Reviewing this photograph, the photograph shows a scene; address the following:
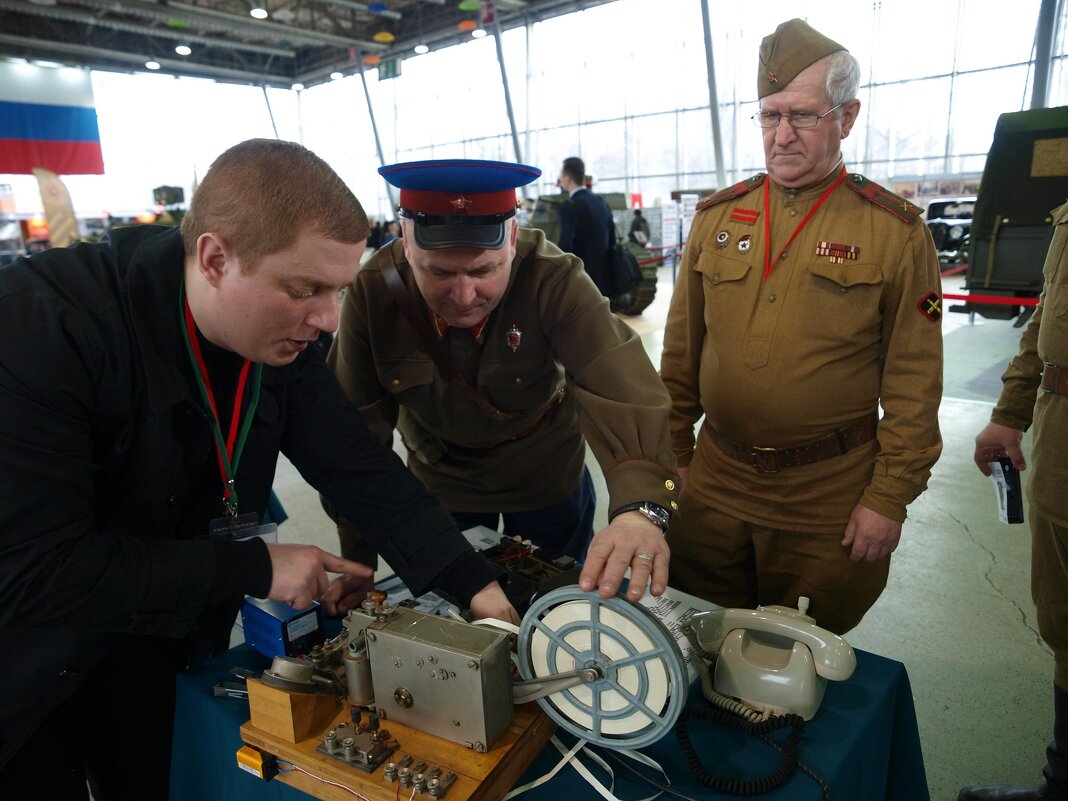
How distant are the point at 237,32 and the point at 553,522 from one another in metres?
16.3

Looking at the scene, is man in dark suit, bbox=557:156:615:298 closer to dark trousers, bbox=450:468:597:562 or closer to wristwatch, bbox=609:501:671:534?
dark trousers, bbox=450:468:597:562

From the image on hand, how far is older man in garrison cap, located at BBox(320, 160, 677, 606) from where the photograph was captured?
1.28 metres

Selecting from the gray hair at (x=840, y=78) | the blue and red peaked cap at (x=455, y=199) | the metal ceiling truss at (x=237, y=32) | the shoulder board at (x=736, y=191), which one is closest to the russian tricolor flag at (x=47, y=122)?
the blue and red peaked cap at (x=455, y=199)

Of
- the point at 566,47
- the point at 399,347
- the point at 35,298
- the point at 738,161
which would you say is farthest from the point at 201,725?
the point at 566,47

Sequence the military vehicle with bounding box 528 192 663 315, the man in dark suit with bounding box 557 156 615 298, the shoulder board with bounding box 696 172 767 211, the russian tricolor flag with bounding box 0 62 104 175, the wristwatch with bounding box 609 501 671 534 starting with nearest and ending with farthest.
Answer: the wristwatch with bounding box 609 501 671 534 < the shoulder board with bounding box 696 172 767 211 < the russian tricolor flag with bounding box 0 62 104 175 < the man in dark suit with bounding box 557 156 615 298 < the military vehicle with bounding box 528 192 663 315

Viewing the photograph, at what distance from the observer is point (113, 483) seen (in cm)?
109

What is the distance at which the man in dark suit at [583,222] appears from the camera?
6141mm

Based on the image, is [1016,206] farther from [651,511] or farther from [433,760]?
[433,760]

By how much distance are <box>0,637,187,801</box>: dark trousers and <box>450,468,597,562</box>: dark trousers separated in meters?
0.78

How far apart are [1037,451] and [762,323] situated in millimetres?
647

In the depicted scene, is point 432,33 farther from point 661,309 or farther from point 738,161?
point 661,309

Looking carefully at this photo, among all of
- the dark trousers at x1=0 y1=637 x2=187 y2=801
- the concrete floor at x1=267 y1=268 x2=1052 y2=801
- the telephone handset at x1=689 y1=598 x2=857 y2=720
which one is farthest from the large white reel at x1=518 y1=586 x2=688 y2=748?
the concrete floor at x1=267 y1=268 x2=1052 y2=801

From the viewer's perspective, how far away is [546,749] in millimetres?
1009

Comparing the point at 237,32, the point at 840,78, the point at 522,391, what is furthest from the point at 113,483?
the point at 237,32
